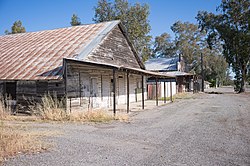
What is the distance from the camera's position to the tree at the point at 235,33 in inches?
1329

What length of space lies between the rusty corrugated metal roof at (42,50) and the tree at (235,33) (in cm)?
2319

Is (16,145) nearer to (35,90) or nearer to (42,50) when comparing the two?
(35,90)

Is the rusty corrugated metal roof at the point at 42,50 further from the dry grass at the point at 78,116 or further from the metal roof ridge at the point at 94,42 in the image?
the dry grass at the point at 78,116

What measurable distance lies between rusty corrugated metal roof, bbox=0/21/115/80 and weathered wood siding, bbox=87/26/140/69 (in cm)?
82

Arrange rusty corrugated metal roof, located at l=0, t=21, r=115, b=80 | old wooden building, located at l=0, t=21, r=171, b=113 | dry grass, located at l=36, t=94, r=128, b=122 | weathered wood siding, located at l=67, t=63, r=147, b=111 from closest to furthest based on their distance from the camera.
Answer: dry grass, located at l=36, t=94, r=128, b=122 < old wooden building, located at l=0, t=21, r=171, b=113 < weathered wood siding, located at l=67, t=63, r=147, b=111 < rusty corrugated metal roof, located at l=0, t=21, r=115, b=80

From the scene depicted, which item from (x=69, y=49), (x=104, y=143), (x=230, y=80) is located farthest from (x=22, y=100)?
(x=230, y=80)

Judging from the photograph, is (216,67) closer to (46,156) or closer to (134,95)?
(134,95)

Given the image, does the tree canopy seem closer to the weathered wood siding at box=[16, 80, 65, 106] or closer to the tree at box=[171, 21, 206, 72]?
the tree at box=[171, 21, 206, 72]

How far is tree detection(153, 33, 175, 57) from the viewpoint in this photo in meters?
66.9

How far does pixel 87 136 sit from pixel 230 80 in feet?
502

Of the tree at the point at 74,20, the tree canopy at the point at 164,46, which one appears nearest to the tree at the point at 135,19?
the tree at the point at 74,20

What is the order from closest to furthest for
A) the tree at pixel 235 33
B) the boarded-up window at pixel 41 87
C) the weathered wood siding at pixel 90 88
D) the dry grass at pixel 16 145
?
the dry grass at pixel 16 145 < the weathered wood siding at pixel 90 88 < the boarded-up window at pixel 41 87 < the tree at pixel 235 33

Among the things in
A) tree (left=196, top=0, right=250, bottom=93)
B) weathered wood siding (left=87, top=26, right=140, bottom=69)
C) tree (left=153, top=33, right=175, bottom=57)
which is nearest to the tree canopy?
tree (left=153, top=33, right=175, bottom=57)

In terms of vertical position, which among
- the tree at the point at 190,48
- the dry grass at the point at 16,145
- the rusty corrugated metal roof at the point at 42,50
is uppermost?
the tree at the point at 190,48
